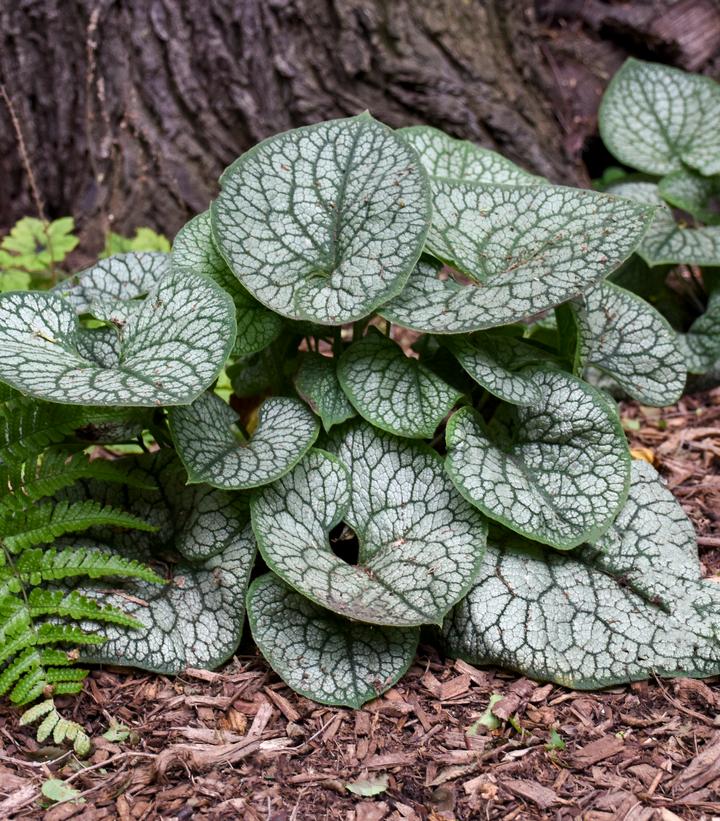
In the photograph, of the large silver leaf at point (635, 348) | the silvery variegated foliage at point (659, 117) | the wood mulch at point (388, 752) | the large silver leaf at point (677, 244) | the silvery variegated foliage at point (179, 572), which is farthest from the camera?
the silvery variegated foliage at point (659, 117)

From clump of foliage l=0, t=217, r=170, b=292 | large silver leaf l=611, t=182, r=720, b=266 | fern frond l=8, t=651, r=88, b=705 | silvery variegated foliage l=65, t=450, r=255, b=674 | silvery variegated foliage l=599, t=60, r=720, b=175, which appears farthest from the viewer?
clump of foliage l=0, t=217, r=170, b=292

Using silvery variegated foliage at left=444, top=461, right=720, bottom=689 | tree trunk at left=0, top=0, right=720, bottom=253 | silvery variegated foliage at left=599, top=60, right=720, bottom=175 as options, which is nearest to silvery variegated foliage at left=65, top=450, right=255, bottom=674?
silvery variegated foliage at left=444, top=461, right=720, bottom=689

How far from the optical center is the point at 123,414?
2.71m

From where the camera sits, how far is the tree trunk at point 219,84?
4.26 m

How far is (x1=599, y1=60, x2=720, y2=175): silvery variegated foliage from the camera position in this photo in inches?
161

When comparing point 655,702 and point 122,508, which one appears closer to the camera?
point 655,702

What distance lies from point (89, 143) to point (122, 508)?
2.46 metres

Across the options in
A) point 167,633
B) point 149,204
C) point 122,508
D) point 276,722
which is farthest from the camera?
point 149,204

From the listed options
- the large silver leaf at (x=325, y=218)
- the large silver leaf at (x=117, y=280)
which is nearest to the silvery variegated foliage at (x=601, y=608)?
the large silver leaf at (x=325, y=218)

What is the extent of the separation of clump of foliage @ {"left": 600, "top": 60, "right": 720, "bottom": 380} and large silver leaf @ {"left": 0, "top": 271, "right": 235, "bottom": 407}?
2152 millimetres

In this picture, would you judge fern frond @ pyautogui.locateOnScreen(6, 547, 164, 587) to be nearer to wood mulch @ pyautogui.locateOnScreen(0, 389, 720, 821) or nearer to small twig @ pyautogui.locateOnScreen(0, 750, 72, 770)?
wood mulch @ pyautogui.locateOnScreen(0, 389, 720, 821)

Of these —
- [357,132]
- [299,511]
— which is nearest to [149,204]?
[357,132]

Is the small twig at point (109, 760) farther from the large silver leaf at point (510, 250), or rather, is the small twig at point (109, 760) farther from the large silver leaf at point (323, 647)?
the large silver leaf at point (510, 250)

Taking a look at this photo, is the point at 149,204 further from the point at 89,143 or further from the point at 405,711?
the point at 405,711
